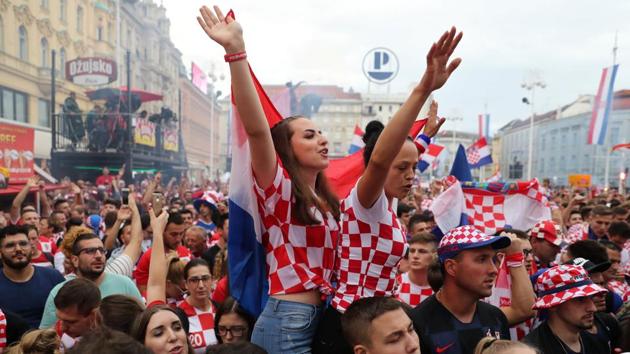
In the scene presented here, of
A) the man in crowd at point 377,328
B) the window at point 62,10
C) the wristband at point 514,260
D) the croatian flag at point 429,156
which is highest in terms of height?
the window at point 62,10

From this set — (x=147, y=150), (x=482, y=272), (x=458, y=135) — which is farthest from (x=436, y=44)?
(x=458, y=135)

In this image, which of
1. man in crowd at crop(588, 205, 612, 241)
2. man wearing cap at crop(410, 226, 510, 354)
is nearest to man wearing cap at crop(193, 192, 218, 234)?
man in crowd at crop(588, 205, 612, 241)

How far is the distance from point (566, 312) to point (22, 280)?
417cm

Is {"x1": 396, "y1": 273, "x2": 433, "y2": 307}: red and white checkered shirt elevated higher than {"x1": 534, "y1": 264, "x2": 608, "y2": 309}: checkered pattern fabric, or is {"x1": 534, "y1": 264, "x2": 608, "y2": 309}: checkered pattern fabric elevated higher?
{"x1": 534, "y1": 264, "x2": 608, "y2": 309}: checkered pattern fabric

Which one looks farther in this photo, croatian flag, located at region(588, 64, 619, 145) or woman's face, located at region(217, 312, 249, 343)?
croatian flag, located at region(588, 64, 619, 145)

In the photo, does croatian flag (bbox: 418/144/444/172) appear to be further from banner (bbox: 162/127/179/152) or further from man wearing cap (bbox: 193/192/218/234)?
banner (bbox: 162/127/179/152)

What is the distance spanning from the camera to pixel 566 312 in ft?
9.73

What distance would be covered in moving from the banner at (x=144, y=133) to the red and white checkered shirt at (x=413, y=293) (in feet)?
56.9

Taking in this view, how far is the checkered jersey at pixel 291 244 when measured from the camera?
7.37ft

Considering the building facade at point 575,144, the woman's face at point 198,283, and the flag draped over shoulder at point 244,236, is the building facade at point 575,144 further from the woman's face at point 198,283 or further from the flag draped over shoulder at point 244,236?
the flag draped over shoulder at point 244,236

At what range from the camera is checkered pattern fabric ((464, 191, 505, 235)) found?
233 inches

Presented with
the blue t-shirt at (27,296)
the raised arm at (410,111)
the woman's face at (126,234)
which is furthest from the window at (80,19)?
the raised arm at (410,111)

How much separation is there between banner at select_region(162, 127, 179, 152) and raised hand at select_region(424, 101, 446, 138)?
22.7 meters

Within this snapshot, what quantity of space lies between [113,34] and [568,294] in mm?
39126
